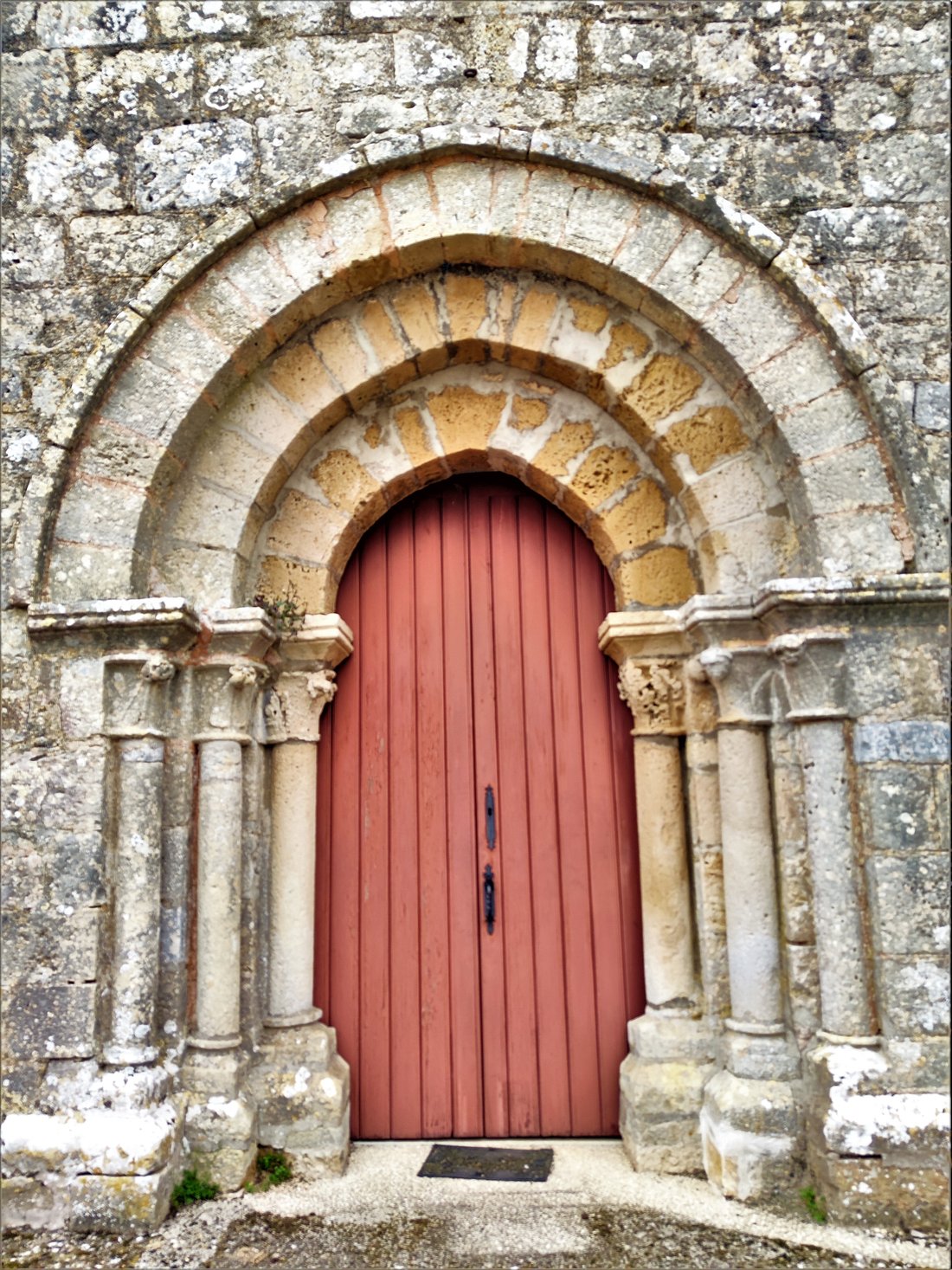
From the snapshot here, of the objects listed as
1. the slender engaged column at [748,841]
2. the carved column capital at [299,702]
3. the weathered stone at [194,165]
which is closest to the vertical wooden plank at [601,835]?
the slender engaged column at [748,841]

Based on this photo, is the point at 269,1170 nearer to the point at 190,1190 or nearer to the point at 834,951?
the point at 190,1190

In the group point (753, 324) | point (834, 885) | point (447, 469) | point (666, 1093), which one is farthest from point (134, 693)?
point (753, 324)

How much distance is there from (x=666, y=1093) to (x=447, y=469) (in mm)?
2364

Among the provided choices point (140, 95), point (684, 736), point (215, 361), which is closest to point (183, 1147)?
point (684, 736)

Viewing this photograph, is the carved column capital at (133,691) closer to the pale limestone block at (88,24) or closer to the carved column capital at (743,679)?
the carved column capital at (743,679)

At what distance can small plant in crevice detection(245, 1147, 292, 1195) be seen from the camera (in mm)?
2979

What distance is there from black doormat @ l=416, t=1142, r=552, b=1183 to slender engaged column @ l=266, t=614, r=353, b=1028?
635mm

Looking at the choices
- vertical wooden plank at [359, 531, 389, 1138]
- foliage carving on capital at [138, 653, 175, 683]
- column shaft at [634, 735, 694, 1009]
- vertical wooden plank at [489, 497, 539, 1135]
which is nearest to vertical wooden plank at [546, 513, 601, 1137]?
vertical wooden plank at [489, 497, 539, 1135]

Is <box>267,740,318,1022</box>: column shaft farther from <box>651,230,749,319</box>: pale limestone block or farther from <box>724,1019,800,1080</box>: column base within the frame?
<box>651,230,749,319</box>: pale limestone block

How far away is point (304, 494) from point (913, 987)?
8.64 ft

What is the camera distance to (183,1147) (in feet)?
9.60

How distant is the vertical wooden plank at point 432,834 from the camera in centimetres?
334

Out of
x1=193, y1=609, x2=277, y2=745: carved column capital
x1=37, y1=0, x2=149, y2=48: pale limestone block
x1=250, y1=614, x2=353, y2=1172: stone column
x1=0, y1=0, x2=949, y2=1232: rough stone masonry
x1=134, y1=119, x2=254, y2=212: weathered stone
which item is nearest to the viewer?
x1=0, y1=0, x2=949, y2=1232: rough stone masonry

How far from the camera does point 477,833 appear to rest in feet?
11.4
